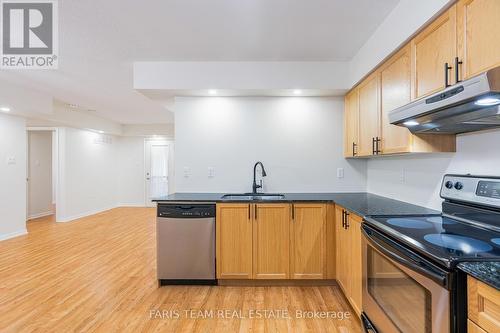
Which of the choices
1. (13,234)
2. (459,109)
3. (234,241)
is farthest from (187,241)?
(13,234)

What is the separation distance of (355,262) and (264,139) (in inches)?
68.4

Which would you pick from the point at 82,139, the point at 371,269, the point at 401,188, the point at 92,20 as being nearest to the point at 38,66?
the point at 92,20

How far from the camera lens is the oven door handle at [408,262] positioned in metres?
1.03

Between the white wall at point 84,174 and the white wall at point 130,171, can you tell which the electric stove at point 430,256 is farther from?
the white wall at point 130,171

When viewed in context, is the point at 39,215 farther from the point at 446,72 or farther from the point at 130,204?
the point at 446,72

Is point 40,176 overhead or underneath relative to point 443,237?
overhead

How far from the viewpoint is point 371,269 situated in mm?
1672

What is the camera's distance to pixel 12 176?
14.6 ft

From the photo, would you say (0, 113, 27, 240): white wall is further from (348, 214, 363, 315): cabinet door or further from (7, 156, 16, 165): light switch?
(348, 214, 363, 315): cabinet door

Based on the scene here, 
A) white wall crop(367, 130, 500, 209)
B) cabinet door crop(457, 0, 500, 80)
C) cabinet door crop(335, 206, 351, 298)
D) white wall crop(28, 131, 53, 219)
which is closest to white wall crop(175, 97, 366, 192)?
white wall crop(367, 130, 500, 209)

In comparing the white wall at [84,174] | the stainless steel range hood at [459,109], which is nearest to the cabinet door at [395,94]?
the stainless steel range hood at [459,109]

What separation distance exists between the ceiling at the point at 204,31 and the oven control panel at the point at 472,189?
4.52 ft

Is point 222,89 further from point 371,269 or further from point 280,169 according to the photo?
point 371,269

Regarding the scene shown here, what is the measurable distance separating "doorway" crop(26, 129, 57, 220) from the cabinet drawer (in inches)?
285
